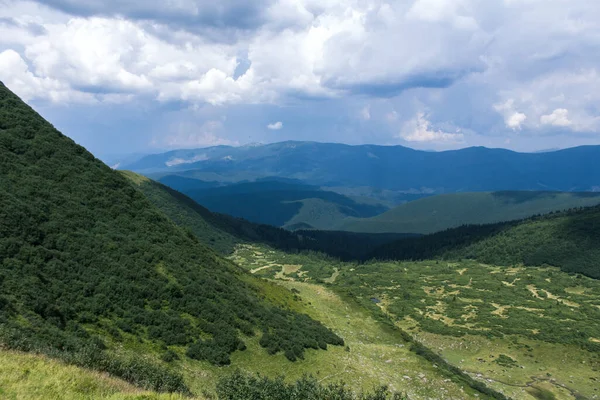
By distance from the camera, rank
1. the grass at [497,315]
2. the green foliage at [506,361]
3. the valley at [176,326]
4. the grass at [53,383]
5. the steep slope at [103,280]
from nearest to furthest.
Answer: the grass at [53,383]
the valley at [176,326]
the steep slope at [103,280]
the grass at [497,315]
the green foliage at [506,361]

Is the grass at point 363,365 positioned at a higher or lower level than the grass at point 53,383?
lower

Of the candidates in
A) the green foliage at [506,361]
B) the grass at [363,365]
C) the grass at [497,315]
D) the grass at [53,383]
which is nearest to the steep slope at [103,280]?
the grass at [363,365]

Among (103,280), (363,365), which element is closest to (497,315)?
(363,365)

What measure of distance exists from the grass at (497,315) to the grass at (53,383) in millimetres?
44165

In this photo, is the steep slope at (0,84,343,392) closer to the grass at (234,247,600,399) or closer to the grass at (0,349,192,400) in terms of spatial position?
the grass at (0,349,192,400)

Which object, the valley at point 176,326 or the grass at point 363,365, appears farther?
the grass at point 363,365

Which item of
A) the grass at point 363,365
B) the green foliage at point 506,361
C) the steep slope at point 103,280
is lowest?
the green foliage at point 506,361

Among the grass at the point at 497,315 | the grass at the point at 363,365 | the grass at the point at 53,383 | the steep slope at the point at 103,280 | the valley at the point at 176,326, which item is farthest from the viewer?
the grass at the point at 497,315

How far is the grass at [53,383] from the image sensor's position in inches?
619

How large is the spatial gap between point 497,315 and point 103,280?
3649 inches

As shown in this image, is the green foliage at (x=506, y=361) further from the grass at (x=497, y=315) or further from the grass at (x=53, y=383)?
the grass at (x=53, y=383)

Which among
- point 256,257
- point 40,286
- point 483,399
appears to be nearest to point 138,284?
point 40,286

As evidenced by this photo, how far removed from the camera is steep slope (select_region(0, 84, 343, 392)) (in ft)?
91.4

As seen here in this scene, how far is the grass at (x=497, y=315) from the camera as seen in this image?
65500mm
